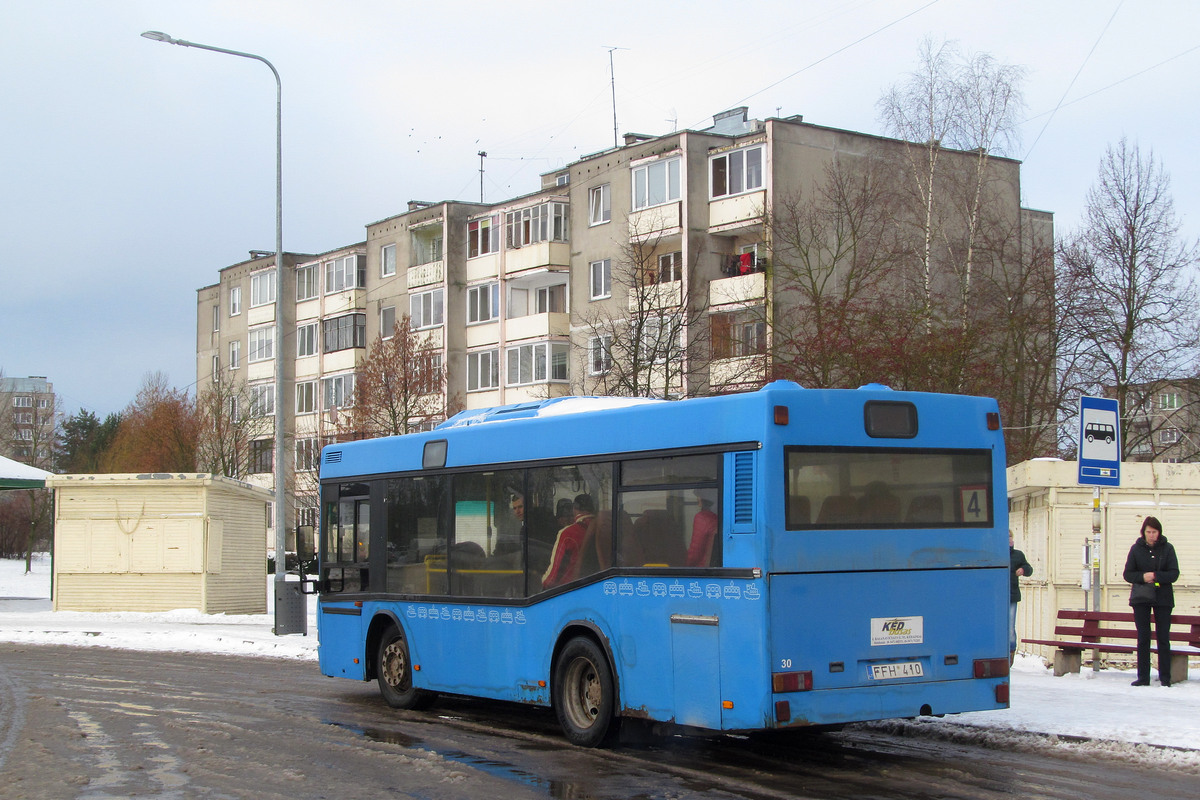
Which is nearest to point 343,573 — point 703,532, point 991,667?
point 703,532

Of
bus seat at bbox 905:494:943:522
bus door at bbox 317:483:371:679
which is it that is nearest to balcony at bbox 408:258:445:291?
bus door at bbox 317:483:371:679

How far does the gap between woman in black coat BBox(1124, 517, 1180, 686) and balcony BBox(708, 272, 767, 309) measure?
2788cm

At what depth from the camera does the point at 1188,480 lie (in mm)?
16938

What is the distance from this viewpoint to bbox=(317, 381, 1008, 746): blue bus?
9359 millimetres

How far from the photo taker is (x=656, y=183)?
47344 mm

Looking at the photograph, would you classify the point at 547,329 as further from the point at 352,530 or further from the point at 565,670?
the point at 565,670

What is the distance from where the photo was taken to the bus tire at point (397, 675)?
13766 millimetres

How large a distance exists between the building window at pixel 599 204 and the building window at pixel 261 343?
25.6 m

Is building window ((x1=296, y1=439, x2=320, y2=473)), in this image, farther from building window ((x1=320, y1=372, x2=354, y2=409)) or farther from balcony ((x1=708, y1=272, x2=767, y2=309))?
balcony ((x1=708, y1=272, x2=767, y2=309))

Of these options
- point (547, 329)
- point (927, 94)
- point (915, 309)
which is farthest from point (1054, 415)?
point (547, 329)

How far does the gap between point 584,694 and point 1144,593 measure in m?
6.27

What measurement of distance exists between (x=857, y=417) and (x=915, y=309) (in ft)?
64.3

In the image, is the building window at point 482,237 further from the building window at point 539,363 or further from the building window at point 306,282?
the building window at point 306,282

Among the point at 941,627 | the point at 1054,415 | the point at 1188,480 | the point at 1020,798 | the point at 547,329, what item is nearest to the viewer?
the point at 1020,798
